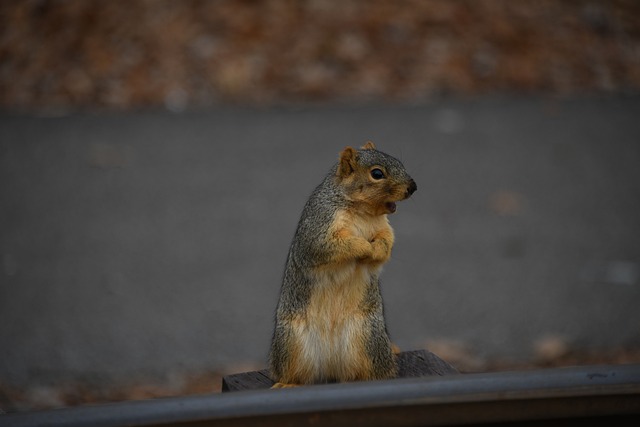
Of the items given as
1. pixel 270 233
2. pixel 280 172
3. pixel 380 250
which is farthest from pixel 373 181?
pixel 280 172

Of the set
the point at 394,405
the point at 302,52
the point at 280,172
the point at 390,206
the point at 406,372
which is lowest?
the point at 394,405

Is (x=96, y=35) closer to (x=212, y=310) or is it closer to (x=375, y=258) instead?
(x=212, y=310)

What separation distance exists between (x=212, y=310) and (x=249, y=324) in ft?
0.97

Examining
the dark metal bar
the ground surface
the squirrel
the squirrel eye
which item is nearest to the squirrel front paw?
the squirrel

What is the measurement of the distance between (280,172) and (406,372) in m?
5.32

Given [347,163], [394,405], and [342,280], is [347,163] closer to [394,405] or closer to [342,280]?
[342,280]

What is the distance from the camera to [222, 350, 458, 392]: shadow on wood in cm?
289

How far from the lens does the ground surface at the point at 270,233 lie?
546 centimetres

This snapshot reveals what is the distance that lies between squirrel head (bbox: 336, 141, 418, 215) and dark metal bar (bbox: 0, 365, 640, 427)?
0.47m

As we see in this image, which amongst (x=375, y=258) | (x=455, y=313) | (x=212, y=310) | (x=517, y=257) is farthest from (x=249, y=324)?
(x=375, y=258)

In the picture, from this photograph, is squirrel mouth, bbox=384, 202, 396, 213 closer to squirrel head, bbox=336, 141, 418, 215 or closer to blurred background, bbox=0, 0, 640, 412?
squirrel head, bbox=336, 141, 418, 215

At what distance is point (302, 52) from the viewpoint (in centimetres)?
1005

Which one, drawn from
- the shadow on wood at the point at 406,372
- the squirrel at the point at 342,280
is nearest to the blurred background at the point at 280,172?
the shadow on wood at the point at 406,372

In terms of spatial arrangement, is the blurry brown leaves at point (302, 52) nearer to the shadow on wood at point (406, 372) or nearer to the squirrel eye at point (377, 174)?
the shadow on wood at point (406, 372)
